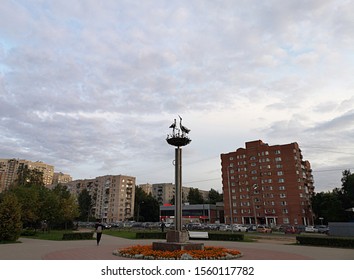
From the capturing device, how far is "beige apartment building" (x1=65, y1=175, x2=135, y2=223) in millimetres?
104750

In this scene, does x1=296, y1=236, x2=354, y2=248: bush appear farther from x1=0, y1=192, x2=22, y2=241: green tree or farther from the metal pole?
x1=0, y1=192, x2=22, y2=241: green tree

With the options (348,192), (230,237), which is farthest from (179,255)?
(348,192)

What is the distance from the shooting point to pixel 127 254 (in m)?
14.5

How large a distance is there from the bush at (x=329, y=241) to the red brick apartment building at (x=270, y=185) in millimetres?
45697

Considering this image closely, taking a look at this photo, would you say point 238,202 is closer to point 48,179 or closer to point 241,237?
point 241,237

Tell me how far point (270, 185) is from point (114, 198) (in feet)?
191

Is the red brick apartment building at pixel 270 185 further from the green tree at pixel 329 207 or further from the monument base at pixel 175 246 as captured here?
the monument base at pixel 175 246

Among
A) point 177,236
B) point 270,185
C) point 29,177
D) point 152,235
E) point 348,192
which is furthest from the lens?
point 270,185

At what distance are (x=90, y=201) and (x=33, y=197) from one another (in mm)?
71337

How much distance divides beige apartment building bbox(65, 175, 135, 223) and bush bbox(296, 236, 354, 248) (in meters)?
89.0

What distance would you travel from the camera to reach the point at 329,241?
814 inches

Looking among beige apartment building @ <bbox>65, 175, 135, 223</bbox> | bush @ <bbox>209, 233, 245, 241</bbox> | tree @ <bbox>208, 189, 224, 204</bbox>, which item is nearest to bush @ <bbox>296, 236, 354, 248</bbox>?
bush @ <bbox>209, 233, 245, 241</bbox>

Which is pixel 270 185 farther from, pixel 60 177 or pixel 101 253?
pixel 60 177

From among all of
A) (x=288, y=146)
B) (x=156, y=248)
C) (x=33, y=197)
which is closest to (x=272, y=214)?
(x=288, y=146)
